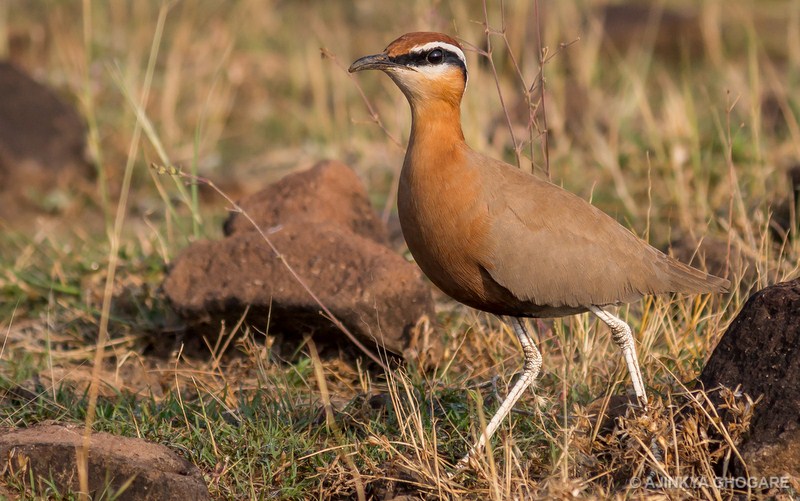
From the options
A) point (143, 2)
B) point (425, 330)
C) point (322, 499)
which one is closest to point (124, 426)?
point (322, 499)

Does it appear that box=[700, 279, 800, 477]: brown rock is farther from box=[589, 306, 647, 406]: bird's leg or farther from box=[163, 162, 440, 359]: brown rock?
box=[163, 162, 440, 359]: brown rock

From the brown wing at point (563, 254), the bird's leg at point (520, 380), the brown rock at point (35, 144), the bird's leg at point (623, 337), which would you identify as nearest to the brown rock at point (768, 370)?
the bird's leg at point (623, 337)

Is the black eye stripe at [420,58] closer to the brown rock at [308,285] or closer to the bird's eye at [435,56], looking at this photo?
the bird's eye at [435,56]

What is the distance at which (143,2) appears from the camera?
1134 cm

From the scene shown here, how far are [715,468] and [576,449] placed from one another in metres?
0.53

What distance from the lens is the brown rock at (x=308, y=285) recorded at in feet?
17.9

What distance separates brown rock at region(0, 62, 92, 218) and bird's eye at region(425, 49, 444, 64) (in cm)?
526

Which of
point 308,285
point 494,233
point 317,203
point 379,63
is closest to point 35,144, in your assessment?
point 317,203

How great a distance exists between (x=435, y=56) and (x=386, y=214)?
2.78 m

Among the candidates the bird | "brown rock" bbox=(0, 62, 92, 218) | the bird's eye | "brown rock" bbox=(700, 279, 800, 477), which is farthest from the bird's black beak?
"brown rock" bbox=(0, 62, 92, 218)

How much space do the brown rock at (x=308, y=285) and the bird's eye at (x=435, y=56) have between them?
131 cm

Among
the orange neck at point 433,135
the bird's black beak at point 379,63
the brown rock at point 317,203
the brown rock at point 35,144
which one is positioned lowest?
the brown rock at point 35,144

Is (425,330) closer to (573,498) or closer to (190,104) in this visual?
(573,498)

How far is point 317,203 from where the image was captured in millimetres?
6250
